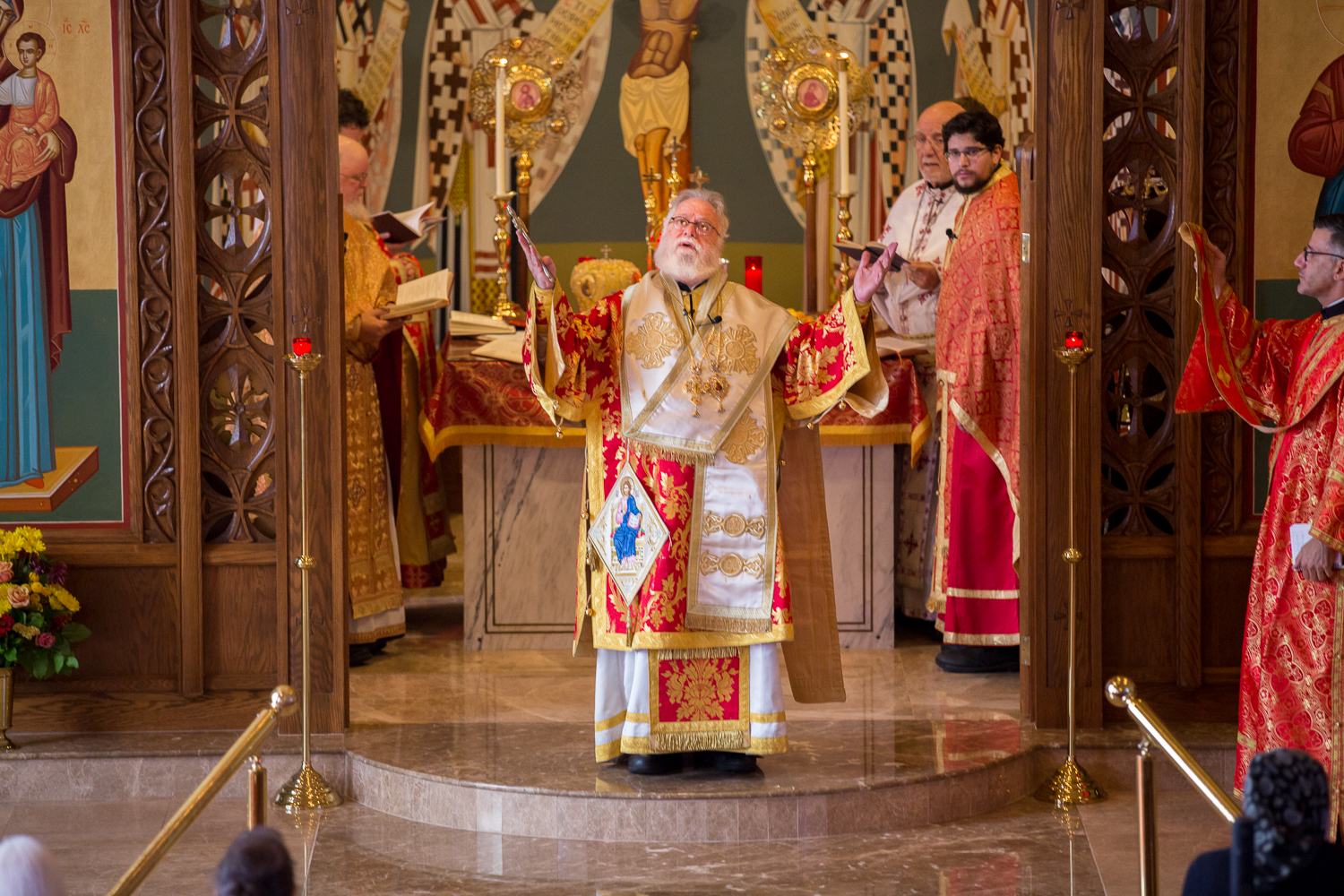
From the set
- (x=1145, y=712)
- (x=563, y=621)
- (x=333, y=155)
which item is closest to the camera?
(x=1145, y=712)

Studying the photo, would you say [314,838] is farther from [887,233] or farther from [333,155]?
[887,233]

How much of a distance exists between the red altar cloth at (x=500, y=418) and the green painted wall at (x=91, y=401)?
138 cm

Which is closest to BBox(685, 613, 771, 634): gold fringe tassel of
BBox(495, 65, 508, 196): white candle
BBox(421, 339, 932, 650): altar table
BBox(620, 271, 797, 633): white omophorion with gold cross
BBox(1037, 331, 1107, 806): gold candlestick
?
BBox(620, 271, 797, 633): white omophorion with gold cross

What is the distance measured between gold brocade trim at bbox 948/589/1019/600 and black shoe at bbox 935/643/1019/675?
0.84ft

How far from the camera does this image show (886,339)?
22.7ft

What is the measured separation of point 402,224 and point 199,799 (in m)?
3.85

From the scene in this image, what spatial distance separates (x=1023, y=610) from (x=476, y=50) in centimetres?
538

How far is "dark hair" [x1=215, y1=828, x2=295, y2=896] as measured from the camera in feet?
6.48

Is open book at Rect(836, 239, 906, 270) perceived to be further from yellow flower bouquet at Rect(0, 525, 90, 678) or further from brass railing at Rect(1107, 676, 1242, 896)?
yellow flower bouquet at Rect(0, 525, 90, 678)

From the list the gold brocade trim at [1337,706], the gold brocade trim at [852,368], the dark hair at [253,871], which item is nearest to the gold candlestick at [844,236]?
the gold brocade trim at [852,368]

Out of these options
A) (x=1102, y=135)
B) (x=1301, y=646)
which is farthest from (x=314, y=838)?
(x=1102, y=135)

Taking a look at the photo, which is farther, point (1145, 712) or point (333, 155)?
point (333, 155)

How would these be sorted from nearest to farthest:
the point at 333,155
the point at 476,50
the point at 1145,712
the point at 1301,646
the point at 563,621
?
1. the point at 1145,712
2. the point at 1301,646
3. the point at 333,155
4. the point at 563,621
5. the point at 476,50

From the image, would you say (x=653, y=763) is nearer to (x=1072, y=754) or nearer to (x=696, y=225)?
(x=1072, y=754)
